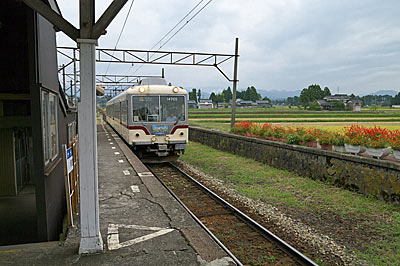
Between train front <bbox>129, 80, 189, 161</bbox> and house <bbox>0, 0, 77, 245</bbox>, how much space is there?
3.57 metres

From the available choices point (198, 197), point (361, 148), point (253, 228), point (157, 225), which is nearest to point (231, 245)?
point (253, 228)

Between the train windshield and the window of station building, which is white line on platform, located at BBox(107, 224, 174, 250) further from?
the train windshield

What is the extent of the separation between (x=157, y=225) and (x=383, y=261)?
3.31 metres

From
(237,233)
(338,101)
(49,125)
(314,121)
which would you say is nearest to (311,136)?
(237,233)

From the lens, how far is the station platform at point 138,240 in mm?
3991

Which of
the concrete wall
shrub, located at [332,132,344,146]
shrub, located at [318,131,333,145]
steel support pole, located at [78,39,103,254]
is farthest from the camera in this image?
shrub, located at [318,131,333,145]

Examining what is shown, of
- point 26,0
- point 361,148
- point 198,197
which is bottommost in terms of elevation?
point 198,197

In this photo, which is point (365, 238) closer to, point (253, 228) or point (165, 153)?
point (253, 228)

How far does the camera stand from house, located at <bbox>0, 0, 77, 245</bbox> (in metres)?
4.74

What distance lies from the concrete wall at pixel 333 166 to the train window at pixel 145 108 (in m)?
4.07

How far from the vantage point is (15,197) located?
26.6 ft

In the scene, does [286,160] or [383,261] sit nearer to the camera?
[383,261]

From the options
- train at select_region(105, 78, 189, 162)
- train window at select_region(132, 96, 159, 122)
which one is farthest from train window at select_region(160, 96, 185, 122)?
train window at select_region(132, 96, 159, 122)

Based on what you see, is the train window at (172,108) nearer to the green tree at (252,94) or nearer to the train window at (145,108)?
the train window at (145,108)
